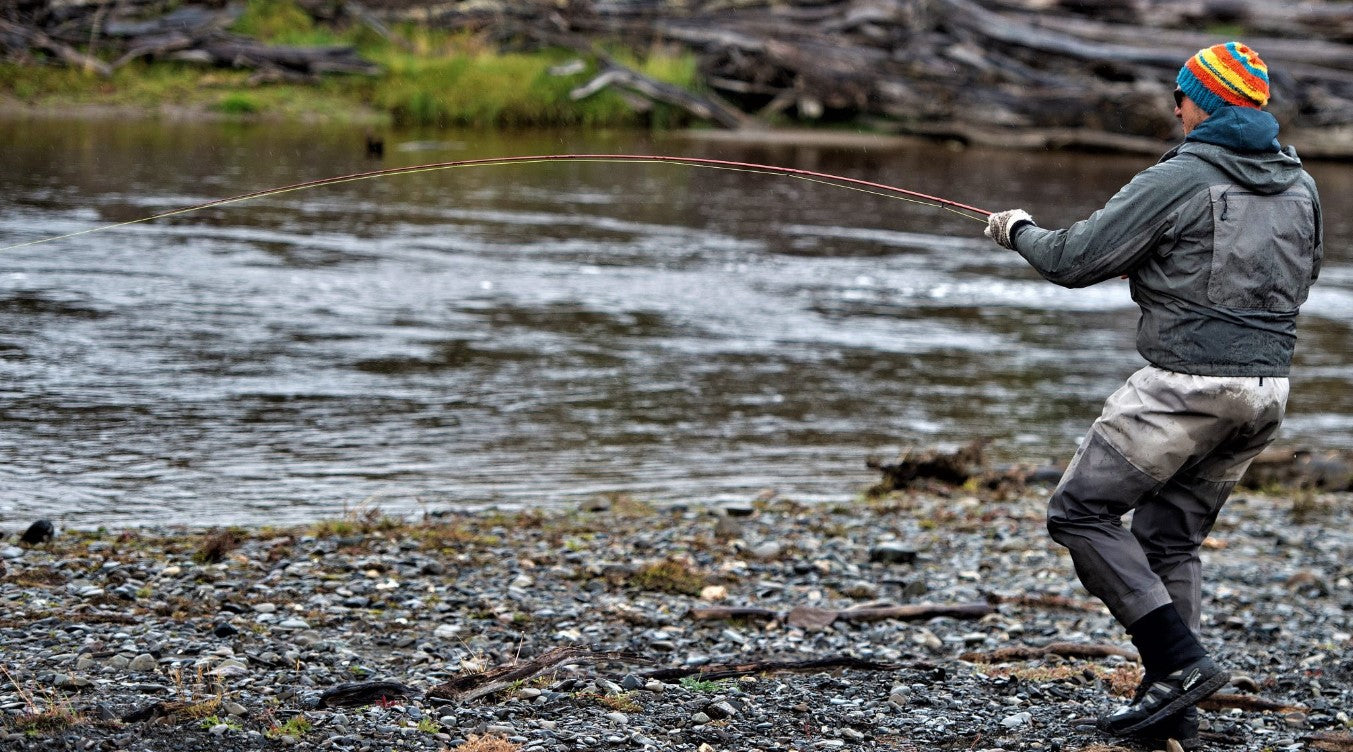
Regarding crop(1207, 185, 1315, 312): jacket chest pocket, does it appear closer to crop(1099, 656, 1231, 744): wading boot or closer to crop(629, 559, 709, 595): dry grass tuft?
crop(1099, 656, 1231, 744): wading boot

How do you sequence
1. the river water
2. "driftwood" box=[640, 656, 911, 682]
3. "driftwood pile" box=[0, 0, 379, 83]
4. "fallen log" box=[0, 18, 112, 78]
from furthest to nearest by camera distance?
"driftwood pile" box=[0, 0, 379, 83]
"fallen log" box=[0, 18, 112, 78]
the river water
"driftwood" box=[640, 656, 911, 682]

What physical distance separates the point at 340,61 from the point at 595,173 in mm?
5356

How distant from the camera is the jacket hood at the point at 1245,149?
4.00m

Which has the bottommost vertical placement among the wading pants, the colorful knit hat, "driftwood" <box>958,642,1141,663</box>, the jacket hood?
"driftwood" <box>958,642,1141,663</box>

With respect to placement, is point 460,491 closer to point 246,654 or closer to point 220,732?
point 246,654

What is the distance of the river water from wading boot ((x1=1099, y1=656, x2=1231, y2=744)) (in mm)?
3817

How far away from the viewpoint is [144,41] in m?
21.9

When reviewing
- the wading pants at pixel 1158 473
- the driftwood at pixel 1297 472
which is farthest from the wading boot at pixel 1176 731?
the driftwood at pixel 1297 472

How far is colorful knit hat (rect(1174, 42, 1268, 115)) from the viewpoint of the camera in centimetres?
406

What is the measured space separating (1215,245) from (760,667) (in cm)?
202

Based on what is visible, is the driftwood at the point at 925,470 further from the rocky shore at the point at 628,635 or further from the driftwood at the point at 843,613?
the driftwood at the point at 843,613

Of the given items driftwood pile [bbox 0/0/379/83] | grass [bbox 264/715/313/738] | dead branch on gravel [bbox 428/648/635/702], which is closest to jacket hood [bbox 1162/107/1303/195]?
dead branch on gravel [bbox 428/648/635/702]

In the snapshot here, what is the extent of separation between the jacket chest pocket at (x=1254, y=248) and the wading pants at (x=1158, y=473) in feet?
0.76

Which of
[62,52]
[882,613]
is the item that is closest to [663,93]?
[62,52]
